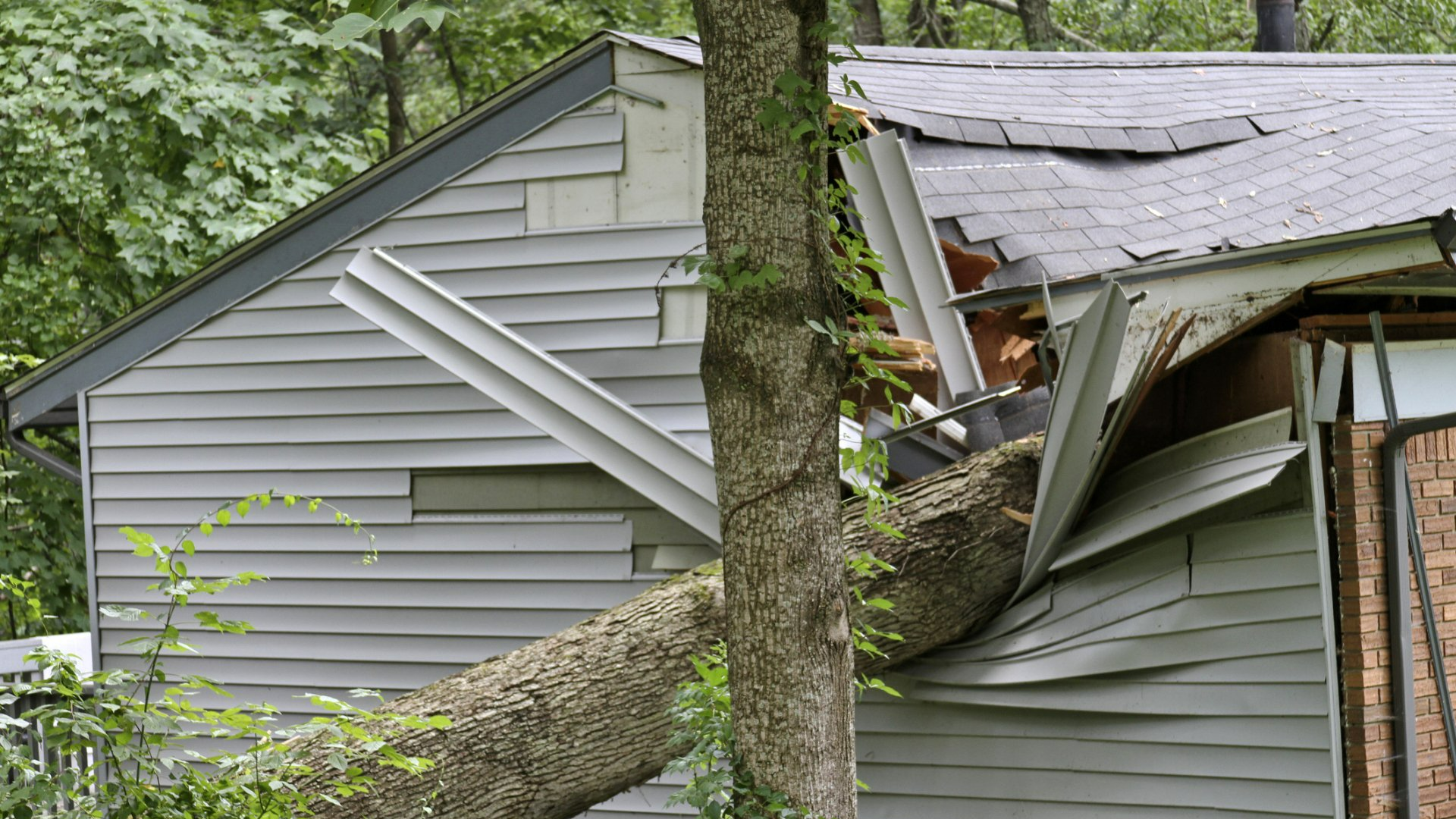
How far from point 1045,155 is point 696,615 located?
3.18m

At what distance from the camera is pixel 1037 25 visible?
53.5ft

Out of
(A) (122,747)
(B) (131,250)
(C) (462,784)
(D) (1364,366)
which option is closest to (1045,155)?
(D) (1364,366)

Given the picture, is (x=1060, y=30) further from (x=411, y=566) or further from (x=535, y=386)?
(x=535, y=386)

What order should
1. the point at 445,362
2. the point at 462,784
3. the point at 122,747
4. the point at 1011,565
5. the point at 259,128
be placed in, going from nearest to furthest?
the point at 122,747
the point at 462,784
the point at 1011,565
the point at 445,362
the point at 259,128

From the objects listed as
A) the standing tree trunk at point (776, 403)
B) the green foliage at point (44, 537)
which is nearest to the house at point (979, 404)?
the standing tree trunk at point (776, 403)

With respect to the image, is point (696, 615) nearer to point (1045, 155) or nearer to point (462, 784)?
point (462, 784)

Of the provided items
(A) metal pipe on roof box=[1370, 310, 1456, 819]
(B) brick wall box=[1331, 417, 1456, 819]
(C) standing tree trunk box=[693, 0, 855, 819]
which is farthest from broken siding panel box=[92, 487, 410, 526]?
(A) metal pipe on roof box=[1370, 310, 1456, 819]

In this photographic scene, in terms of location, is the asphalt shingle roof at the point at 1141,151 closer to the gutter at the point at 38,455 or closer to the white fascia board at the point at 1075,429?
the white fascia board at the point at 1075,429

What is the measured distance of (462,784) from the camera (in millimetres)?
4754

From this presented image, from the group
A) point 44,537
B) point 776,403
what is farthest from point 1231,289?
point 44,537

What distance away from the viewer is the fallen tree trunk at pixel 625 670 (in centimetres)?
478

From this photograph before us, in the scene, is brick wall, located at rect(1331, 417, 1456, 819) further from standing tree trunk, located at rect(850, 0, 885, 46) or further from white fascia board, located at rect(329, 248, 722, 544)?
standing tree trunk, located at rect(850, 0, 885, 46)

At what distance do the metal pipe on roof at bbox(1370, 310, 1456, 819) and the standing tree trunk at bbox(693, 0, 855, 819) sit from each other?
2270mm

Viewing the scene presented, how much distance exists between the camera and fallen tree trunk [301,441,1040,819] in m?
4.78
